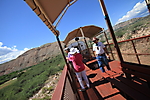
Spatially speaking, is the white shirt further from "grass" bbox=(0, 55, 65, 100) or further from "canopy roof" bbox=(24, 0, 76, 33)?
"grass" bbox=(0, 55, 65, 100)

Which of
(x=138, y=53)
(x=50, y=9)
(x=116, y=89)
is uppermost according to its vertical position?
(x=50, y=9)

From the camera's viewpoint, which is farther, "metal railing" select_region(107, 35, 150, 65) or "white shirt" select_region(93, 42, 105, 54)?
"metal railing" select_region(107, 35, 150, 65)

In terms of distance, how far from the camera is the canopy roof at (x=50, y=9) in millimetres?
2430

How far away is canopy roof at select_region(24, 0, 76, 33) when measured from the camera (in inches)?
95.7

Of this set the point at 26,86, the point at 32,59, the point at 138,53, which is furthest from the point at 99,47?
the point at 32,59

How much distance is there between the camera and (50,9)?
9.54 ft

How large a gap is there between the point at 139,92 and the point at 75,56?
5.97 ft

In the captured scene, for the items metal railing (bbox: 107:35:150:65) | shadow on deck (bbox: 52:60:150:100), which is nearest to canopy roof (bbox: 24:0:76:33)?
shadow on deck (bbox: 52:60:150:100)

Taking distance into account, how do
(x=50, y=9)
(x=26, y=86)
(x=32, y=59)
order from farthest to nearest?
1. (x=32, y=59)
2. (x=26, y=86)
3. (x=50, y=9)

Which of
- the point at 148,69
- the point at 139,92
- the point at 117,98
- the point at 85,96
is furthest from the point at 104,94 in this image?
the point at 148,69

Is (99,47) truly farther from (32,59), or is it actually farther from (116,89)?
(32,59)

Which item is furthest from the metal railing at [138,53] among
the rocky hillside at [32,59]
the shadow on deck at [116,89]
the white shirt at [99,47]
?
the rocky hillside at [32,59]

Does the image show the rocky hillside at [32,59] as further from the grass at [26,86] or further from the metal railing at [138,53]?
the metal railing at [138,53]

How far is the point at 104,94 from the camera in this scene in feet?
8.39
